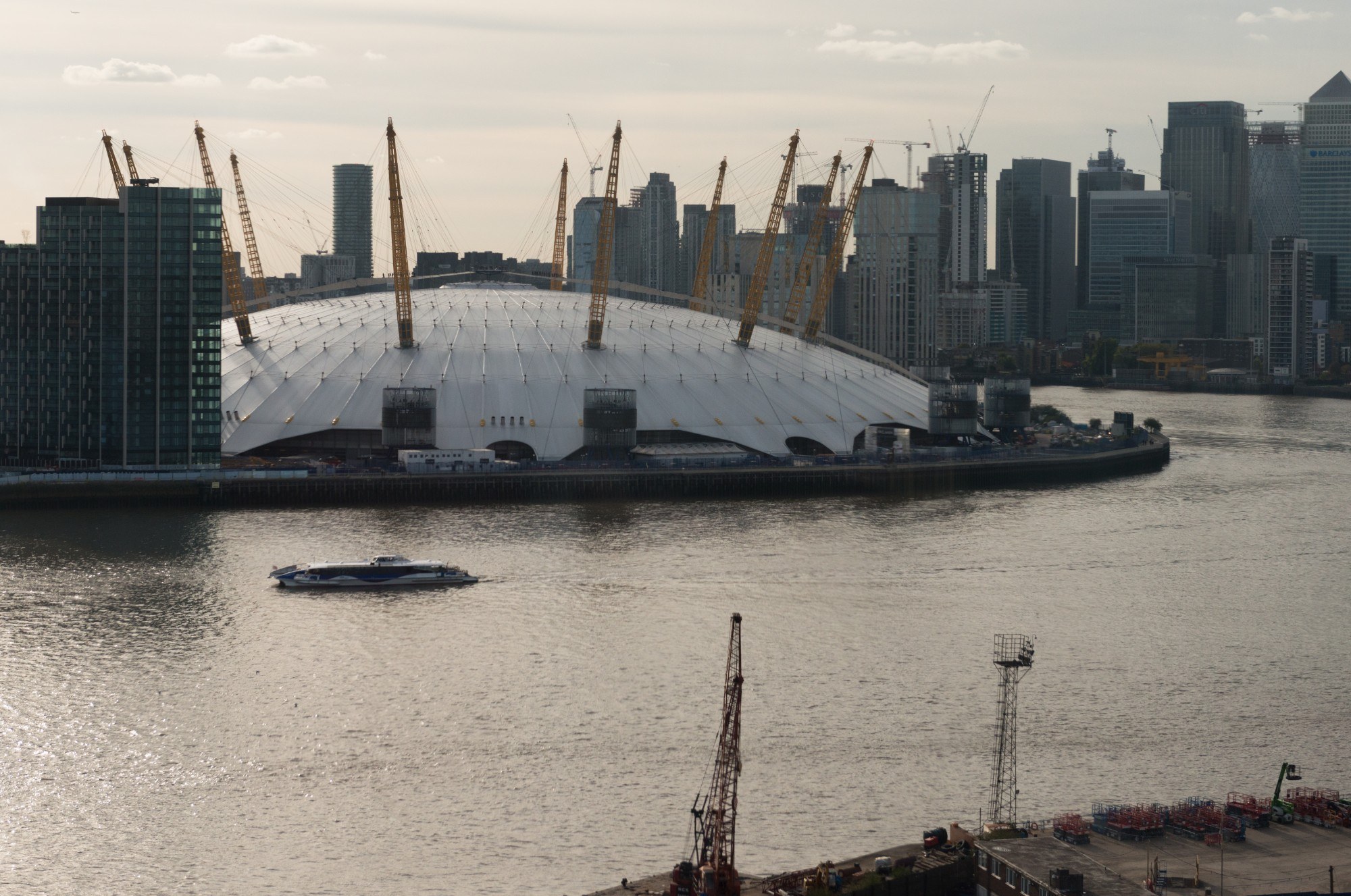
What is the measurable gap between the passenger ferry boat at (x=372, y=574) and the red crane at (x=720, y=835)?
1661cm

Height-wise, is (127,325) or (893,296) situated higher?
(893,296)

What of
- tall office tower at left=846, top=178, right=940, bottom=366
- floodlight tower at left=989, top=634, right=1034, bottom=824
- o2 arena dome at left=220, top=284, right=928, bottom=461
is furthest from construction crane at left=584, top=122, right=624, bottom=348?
tall office tower at left=846, top=178, right=940, bottom=366

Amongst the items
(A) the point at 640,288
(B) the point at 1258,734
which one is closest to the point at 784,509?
(A) the point at 640,288

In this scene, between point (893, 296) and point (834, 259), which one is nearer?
point (834, 259)

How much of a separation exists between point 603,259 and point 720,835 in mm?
45234

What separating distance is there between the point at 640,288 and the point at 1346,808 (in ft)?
160

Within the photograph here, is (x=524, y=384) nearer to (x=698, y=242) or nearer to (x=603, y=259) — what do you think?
(x=603, y=259)

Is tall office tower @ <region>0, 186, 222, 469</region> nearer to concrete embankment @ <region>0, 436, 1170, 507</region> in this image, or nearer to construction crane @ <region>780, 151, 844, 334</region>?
concrete embankment @ <region>0, 436, 1170, 507</region>

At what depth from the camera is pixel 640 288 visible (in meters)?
69.1

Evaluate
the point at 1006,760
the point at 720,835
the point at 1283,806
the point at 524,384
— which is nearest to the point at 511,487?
the point at 524,384

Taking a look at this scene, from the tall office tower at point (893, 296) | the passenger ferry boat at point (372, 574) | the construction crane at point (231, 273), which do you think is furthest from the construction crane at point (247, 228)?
the tall office tower at point (893, 296)

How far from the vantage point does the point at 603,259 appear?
64.4 m

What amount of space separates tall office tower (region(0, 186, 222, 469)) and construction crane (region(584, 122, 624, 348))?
12186 mm

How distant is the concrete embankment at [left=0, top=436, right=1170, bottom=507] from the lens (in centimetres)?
5209
